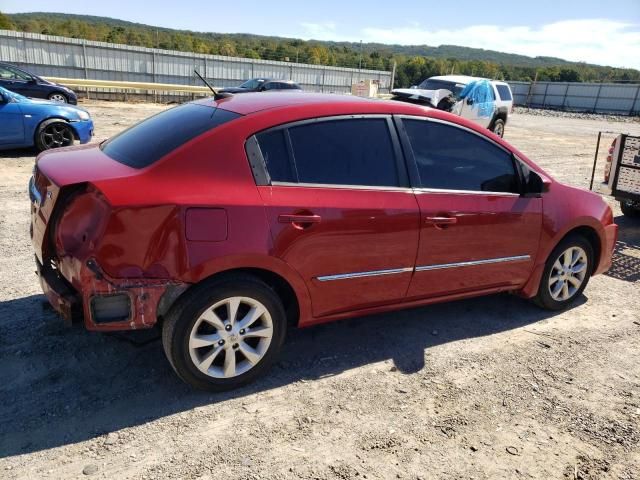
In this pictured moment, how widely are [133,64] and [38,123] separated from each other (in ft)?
62.1

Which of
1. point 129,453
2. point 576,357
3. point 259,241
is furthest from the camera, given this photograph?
point 576,357

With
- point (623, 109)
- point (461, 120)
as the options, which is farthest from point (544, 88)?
point (461, 120)

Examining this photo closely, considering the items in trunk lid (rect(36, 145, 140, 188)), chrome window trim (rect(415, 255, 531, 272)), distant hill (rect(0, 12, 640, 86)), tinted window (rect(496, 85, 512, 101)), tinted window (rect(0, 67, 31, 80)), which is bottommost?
chrome window trim (rect(415, 255, 531, 272))

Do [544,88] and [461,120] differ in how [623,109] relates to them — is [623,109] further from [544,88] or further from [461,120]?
[461,120]

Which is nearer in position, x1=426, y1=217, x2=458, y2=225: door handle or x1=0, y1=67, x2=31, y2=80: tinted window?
x1=426, y1=217, x2=458, y2=225: door handle

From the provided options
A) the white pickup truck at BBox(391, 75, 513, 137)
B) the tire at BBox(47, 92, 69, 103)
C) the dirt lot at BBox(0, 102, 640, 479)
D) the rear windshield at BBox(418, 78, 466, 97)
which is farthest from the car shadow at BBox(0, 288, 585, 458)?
the tire at BBox(47, 92, 69, 103)

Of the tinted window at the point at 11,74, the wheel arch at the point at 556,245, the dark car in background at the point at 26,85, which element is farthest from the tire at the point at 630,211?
the tinted window at the point at 11,74

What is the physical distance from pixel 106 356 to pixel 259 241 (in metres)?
1.41

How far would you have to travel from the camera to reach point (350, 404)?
Result: 3.18m

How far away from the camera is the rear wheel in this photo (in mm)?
9422

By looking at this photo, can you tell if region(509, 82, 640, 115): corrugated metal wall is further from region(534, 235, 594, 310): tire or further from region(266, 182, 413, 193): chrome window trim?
region(266, 182, 413, 193): chrome window trim

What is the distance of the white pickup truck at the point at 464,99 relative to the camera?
619 inches

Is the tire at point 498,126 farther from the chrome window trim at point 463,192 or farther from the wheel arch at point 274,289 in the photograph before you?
the wheel arch at point 274,289

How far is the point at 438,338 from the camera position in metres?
4.06
